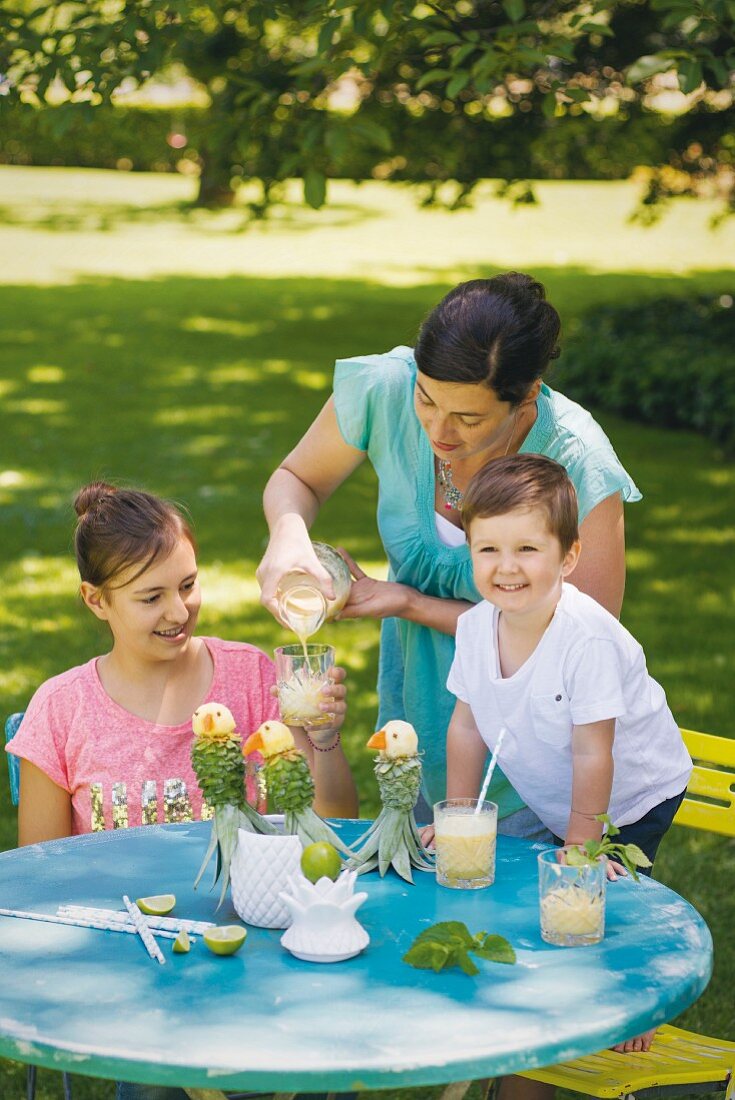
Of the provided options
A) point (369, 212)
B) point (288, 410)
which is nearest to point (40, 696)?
point (288, 410)

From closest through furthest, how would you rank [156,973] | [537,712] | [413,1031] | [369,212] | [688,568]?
[413,1031]
[156,973]
[537,712]
[688,568]
[369,212]

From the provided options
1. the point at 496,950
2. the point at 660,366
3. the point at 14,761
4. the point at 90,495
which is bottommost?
the point at 660,366

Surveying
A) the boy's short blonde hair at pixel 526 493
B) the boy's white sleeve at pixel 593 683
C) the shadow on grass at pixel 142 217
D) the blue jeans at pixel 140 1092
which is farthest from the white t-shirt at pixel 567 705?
the shadow on grass at pixel 142 217

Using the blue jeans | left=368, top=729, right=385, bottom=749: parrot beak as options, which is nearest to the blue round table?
left=368, top=729, right=385, bottom=749: parrot beak

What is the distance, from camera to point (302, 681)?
280 cm

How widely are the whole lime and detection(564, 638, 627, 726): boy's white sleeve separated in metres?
0.60

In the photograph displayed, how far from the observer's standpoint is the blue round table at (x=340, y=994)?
1.98 m

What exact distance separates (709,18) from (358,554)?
4510 mm

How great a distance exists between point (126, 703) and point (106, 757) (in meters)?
0.13

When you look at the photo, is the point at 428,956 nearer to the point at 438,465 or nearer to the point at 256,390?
the point at 438,465

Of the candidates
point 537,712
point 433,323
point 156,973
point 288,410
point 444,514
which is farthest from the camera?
point 288,410

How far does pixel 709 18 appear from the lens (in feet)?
13.7

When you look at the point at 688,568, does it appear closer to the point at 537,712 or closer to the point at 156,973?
the point at 537,712

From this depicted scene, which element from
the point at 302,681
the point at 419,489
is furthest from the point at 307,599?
the point at 419,489
